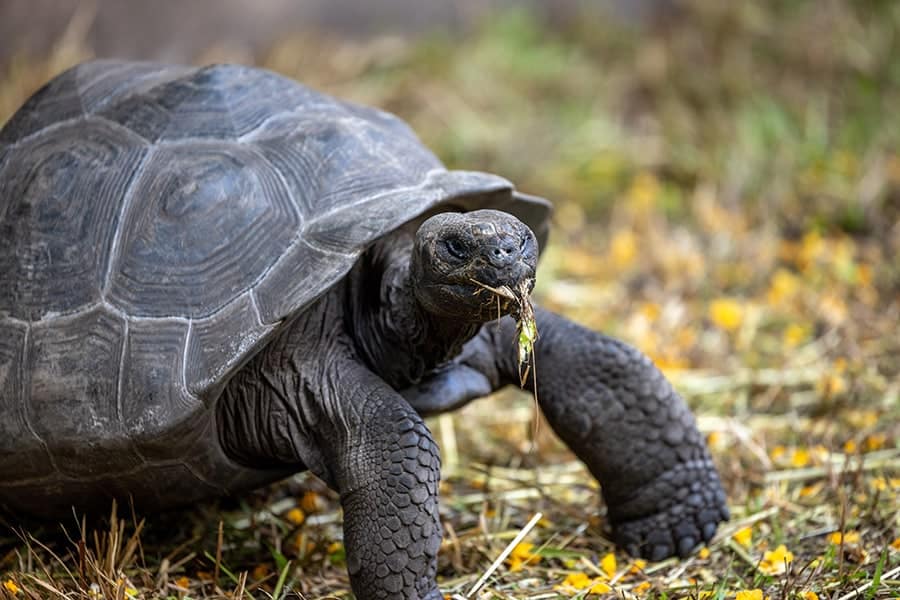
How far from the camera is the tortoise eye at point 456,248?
2447 mm

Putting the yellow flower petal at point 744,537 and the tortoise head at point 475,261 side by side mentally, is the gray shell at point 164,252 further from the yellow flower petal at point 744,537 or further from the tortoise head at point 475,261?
the yellow flower petal at point 744,537

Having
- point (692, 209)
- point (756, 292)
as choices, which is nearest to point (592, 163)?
point (692, 209)

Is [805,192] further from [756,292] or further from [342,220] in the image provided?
[342,220]

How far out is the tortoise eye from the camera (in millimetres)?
2447

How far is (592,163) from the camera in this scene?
7.10m

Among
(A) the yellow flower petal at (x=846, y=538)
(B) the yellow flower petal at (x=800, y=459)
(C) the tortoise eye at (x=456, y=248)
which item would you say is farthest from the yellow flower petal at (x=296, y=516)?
(B) the yellow flower petal at (x=800, y=459)

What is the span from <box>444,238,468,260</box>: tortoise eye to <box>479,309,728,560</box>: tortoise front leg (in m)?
0.70

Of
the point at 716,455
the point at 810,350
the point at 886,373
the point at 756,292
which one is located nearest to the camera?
the point at 716,455

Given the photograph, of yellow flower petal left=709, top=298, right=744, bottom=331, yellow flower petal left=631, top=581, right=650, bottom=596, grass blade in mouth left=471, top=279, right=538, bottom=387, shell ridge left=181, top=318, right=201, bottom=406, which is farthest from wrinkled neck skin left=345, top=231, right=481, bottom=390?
yellow flower petal left=709, top=298, right=744, bottom=331

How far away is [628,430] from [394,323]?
80 cm

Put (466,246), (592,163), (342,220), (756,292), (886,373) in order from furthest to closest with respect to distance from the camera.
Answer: (592,163) < (756,292) < (886,373) < (342,220) < (466,246)

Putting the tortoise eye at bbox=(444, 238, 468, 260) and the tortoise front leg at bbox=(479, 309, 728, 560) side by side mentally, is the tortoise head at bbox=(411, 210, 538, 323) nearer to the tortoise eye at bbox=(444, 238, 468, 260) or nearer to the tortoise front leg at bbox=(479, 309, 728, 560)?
the tortoise eye at bbox=(444, 238, 468, 260)

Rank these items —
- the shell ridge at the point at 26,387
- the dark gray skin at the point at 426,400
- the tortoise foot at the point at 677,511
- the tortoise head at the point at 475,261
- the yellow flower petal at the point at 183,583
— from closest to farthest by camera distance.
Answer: the tortoise head at the point at 475,261 → the dark gray skin at the point at 426,400 → the shell ridge at the point at 26,387 → the yellow flower petal at the point at 183,583 → the tortoise foot at the point at 677,511

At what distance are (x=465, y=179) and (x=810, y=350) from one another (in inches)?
94.8
